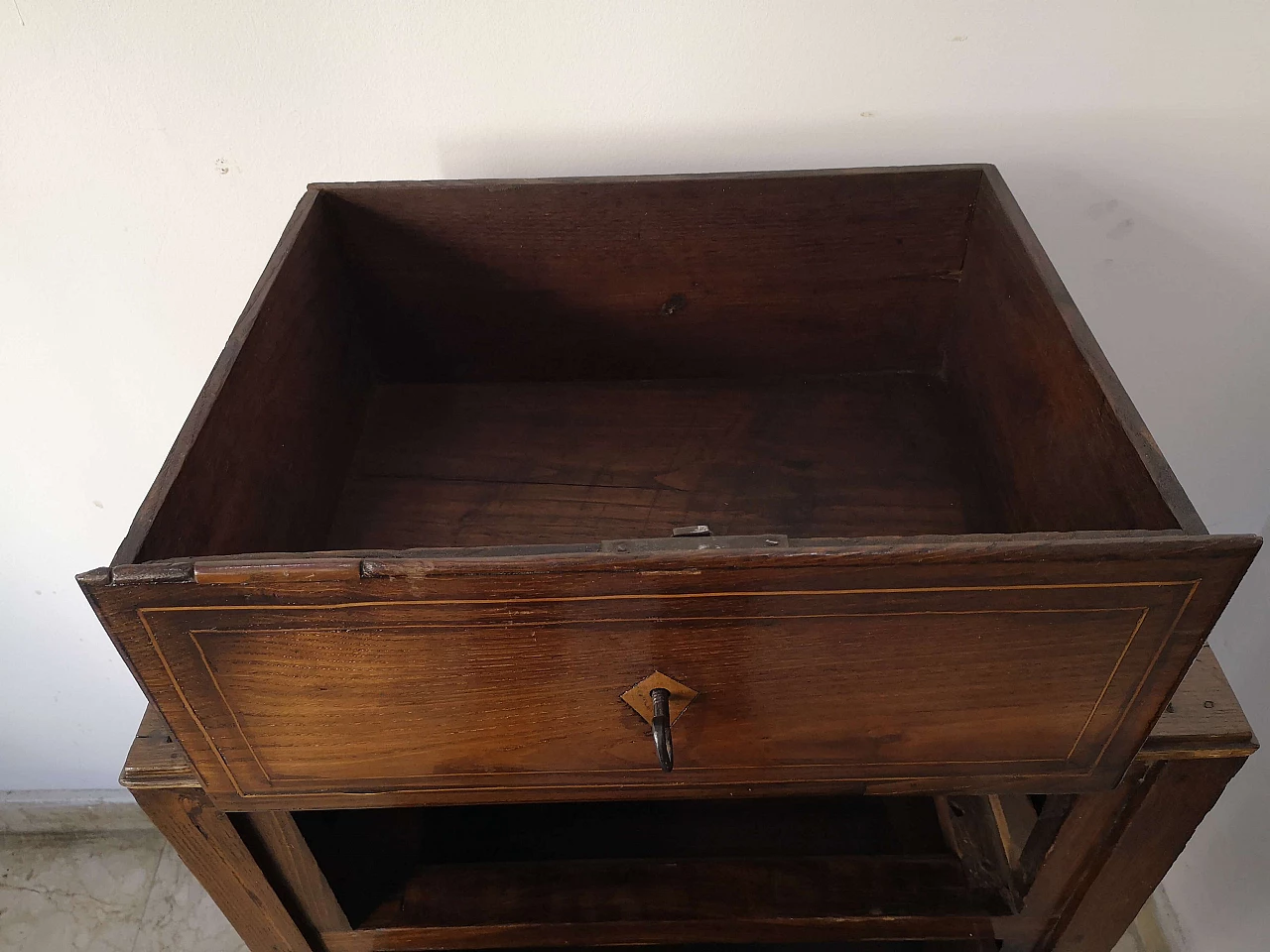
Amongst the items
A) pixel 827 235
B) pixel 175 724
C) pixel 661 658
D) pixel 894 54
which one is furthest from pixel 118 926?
pixel 894 54

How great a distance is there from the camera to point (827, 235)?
90cm

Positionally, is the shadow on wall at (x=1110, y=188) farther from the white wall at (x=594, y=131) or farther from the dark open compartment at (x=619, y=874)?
the dark open compartment at (x=619, y=874)

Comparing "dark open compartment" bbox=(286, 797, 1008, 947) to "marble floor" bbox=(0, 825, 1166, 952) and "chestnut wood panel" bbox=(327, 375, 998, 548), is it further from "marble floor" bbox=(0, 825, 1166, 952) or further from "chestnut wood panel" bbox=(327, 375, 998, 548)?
"marble floor" bbox=(0, 825, 1166, 952)

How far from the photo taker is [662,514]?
837 mm

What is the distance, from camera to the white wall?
84 centimetres

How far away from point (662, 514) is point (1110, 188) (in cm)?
58

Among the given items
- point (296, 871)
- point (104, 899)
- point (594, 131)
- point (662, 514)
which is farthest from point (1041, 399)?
point (104, 899)

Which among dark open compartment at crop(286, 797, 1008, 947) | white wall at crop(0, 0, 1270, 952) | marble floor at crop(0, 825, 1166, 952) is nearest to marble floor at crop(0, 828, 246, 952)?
marble floor at crop(0, 825, 1166, 952)

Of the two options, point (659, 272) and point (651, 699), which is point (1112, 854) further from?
point (659, 272)

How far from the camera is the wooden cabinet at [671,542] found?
0.52m

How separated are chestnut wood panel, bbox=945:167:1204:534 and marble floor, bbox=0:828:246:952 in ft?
4.32

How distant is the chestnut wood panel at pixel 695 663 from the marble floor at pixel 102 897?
38.3 inches

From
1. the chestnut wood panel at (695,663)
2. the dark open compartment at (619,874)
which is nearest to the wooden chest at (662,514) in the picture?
the chestnut wood panel at (695,663)

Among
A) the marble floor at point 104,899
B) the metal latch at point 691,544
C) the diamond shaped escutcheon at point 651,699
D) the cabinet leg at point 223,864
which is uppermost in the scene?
the marble floor at point 104,899
